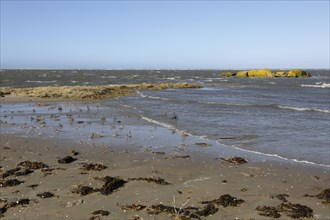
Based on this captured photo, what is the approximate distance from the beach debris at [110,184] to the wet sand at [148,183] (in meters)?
0.03

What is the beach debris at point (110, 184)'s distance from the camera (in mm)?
11014

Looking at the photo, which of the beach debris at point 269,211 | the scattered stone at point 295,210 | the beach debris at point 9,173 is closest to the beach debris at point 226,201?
the beach debris at point 269,211

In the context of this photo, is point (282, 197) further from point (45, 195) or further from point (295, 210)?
point (45, 195)

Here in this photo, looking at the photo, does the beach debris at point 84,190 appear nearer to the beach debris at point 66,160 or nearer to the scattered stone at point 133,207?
the scattered stone at point 133,207

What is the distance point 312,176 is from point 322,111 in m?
22.0

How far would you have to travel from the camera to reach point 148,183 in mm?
11836

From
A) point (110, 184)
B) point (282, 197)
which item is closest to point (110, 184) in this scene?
point (110, 184)

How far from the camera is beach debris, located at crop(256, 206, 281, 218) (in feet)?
30.5

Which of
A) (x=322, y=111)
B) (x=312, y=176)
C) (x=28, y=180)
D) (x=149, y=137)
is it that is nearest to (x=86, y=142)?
(x=149, y=137)

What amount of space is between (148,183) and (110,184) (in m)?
1.26

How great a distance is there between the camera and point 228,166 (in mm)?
13914

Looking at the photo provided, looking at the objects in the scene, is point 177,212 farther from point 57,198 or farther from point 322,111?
point 322,111

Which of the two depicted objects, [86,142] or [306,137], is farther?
[306,137]

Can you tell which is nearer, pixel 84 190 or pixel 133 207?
pixel 133 207
